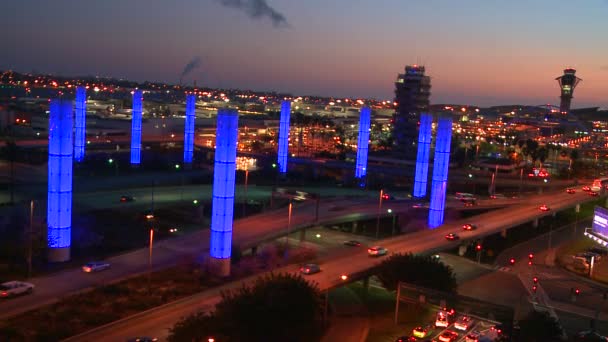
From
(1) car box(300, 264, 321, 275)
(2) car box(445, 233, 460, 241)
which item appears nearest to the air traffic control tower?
(2) car box(445, 233, 460, 241)

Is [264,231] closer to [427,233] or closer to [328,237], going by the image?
[328,237]

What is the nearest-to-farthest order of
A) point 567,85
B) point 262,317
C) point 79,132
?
point 262,317 → point 79,132 → point 567,85

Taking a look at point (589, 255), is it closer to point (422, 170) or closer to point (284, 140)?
point (422, 170)

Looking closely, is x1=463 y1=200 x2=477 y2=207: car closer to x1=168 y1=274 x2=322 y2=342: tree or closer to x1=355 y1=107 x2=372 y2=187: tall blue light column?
x1=355 y1=107 x2=372 y2=187: tall blue light column

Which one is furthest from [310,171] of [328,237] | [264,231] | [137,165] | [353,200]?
[264,231]

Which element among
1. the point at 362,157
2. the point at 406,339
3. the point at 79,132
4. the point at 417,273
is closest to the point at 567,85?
the point at 362,157

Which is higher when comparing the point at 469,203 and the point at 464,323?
the point at 469,203
